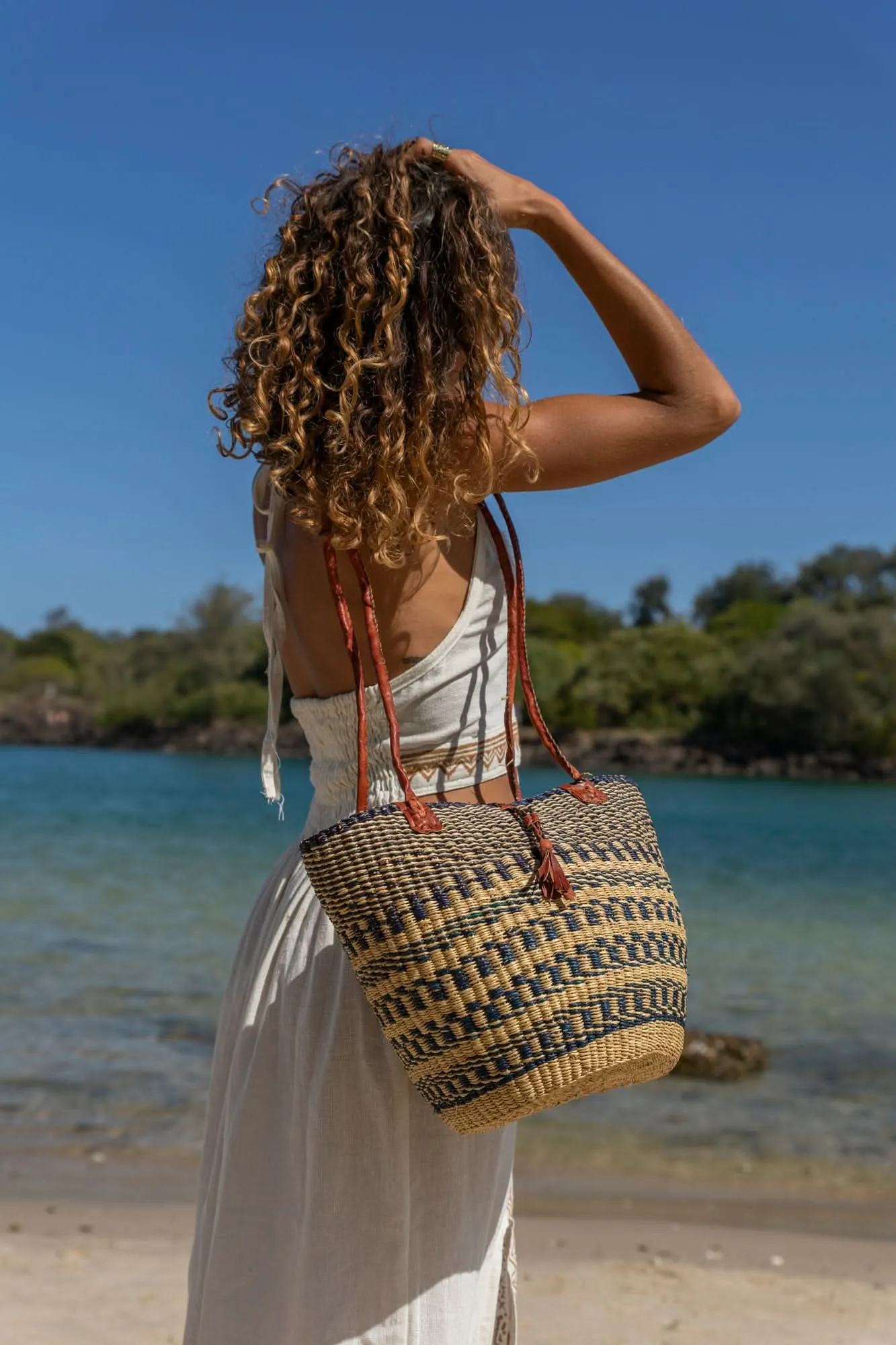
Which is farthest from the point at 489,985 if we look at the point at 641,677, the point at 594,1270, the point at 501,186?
the point at 641,677

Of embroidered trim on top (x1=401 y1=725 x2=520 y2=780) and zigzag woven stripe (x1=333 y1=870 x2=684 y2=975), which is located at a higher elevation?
embroidered trim on top (x1=401 y1=725 x2=520 y2=780)

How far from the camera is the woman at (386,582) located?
4.76 feet

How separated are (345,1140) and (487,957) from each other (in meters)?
0.35

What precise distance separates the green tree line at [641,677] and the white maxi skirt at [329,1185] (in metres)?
34.6

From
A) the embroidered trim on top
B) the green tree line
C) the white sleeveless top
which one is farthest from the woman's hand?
the green tree line

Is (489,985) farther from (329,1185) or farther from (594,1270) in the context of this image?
(594,1270)

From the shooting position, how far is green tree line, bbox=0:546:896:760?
39531mm

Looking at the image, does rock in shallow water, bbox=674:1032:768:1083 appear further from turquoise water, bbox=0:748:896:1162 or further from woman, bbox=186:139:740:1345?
woman, bbox=186:139:740:1345

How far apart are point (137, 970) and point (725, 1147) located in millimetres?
5023

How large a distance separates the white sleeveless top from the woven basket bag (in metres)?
0.16

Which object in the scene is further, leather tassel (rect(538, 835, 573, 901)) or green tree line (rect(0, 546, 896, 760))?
green tree line (rect(0, 546, 896, 760))

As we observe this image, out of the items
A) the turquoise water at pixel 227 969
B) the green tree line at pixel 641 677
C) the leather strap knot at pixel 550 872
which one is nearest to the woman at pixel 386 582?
the leather strap knot at pixel 550 872

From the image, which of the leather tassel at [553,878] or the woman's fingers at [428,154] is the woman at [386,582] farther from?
the leather tassel at [553,878]

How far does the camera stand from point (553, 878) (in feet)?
4.34
